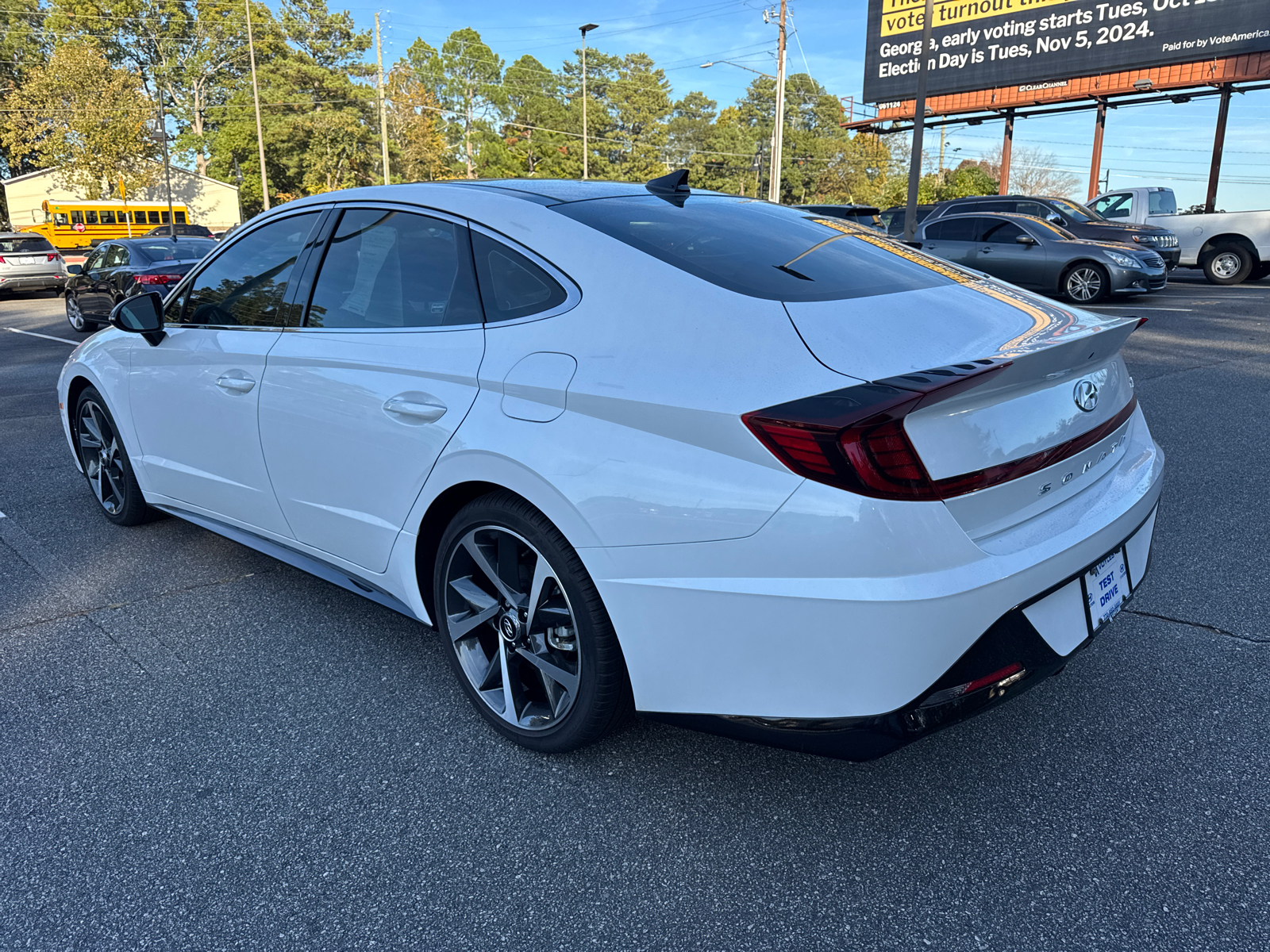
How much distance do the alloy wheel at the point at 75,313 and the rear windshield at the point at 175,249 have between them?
5.93ft

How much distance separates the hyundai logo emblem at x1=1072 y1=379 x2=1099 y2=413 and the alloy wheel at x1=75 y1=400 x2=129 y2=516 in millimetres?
4045

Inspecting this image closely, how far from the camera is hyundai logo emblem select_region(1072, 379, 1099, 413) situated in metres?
2.19

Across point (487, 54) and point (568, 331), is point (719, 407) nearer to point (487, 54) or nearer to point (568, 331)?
point (568, 331)

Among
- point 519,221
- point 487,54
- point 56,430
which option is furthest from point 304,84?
point 519,221

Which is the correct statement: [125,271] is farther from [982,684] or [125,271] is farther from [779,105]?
[779,105]

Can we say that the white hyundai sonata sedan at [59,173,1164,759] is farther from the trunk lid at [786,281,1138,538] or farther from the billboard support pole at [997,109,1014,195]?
the billboard support pole at [997,109,1014,195]

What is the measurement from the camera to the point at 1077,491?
221 cm

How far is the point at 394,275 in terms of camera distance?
2836 millimetres

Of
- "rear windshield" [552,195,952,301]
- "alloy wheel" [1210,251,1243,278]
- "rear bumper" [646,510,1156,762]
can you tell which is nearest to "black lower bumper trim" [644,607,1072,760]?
"rear bumper" [646,510,1156,762]

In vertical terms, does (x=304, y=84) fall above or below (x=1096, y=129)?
above

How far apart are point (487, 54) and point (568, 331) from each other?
97.1 meters

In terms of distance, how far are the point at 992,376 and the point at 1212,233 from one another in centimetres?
1946

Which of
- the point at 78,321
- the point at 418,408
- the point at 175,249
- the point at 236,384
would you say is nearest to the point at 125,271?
the point at 175,249

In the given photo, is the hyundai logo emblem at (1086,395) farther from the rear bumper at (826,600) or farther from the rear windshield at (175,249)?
the rear windshield at (175,249)
